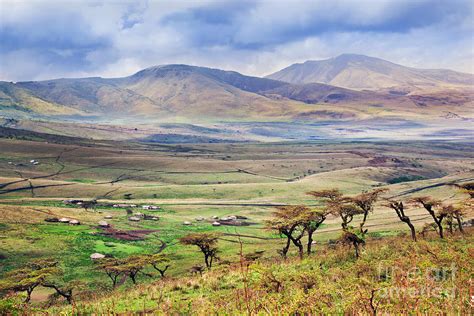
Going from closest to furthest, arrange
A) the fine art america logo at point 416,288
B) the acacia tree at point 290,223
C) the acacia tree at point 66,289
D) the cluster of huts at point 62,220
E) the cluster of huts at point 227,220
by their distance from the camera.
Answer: the fine art america logo at point 416,288
the acacia tree at point 66,289
the acacia tree at point 290,223
the cluster of huts at point 62,220
the cluster of huts at point 227,220

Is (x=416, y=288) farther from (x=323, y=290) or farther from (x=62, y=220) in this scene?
(x=62, y=220)

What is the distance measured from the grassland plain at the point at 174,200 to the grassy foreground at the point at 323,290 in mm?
226

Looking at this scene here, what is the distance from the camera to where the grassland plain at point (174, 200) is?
2631 centimetres

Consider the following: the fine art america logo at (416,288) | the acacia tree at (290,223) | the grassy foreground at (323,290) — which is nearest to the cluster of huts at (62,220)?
the acacia tree at (290,223)

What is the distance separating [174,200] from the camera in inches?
4067

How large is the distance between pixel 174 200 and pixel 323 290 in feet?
306

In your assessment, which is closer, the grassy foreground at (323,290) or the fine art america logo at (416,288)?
the fine art america logo at (416,288)

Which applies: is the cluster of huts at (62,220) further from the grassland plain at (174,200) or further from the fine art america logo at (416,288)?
the fine art america logo at (416,288)

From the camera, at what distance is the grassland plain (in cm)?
2631

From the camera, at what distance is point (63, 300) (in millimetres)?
31953

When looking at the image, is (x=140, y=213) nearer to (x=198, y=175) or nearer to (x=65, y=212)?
(x=65, y=212)

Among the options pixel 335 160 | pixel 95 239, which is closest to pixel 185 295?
pixel 95 239

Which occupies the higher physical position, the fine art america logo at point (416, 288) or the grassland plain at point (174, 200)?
the fine art america logo at point (416, 288)

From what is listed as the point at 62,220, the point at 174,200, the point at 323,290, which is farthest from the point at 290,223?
the point at 174,200
